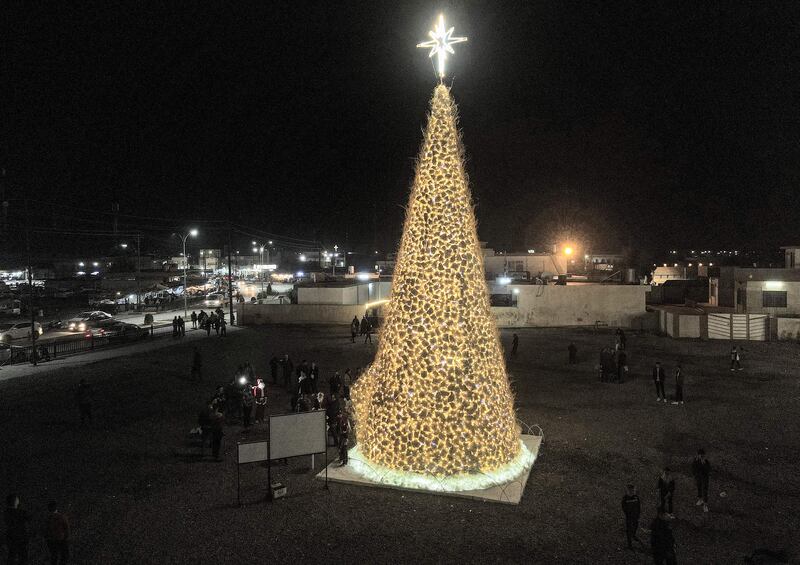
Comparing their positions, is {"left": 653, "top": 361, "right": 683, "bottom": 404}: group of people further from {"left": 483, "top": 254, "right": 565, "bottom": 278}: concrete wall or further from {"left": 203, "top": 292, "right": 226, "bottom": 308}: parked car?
{"left": 203, "top": 292, "right": 226, "bottom": 308}: parked car

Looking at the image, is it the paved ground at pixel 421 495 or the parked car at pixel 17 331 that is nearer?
the paved ground at pixel 421 495

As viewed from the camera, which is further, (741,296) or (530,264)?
(530,264)

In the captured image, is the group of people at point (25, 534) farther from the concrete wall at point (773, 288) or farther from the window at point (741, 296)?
the window at point (741, 296)

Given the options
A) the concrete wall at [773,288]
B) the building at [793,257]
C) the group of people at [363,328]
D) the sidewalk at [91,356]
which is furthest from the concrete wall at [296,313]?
the building at [793,257]

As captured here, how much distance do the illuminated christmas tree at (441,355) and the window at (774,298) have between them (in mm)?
26663

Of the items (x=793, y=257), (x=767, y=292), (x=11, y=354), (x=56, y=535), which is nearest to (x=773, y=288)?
(x=767, y=292)

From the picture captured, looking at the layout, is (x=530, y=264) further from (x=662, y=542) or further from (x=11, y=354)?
(x=662, y=542)

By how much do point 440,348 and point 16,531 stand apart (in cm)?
661

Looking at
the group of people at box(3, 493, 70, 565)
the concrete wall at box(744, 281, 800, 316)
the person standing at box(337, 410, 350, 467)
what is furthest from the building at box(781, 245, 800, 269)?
the group of people at box(3, 493, 70, 565)

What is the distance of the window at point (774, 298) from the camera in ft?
89.0

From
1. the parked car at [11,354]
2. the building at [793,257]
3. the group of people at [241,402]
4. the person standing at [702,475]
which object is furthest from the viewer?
the building at [793,257]

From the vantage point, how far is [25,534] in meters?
6.54

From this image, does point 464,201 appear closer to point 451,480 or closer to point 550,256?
point 451,480

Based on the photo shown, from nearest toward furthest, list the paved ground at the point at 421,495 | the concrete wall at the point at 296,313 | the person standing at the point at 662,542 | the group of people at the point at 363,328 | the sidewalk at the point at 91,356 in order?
the person standing at the point at 662,542, the paved ground at the point at 421,495, the sidewalk at the point at 91,356, the group of people at the point at 363,328, the concrete wall at the point at 296,313
